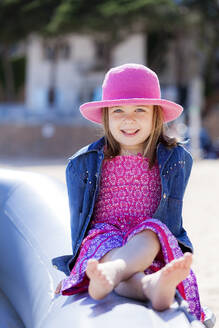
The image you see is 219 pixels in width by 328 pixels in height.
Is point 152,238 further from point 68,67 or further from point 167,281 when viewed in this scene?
point 68,67

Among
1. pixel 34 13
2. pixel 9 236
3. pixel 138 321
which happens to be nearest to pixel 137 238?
pixel 138 321

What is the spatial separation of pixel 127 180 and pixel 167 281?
26.4 inches

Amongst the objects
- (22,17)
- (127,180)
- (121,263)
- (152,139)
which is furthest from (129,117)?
A: (22,17)

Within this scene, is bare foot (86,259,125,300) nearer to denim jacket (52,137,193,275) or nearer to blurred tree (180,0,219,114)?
denim jacket (52,137,193,275)

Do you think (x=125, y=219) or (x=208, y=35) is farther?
(x=208, y=35)

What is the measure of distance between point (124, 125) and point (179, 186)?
34 centimetres

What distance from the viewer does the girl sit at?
2.35 m

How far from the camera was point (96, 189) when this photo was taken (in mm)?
2557

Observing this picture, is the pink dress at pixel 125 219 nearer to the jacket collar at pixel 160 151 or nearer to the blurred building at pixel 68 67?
the jacket collar at pixel 160 151

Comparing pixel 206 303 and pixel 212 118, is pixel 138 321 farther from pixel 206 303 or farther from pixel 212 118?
pixel 212 118

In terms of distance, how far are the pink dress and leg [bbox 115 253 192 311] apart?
0.17 metres

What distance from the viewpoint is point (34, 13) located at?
26.6m

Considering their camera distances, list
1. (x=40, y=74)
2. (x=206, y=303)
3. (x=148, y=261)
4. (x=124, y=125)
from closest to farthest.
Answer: (x=148, y=261) < (x=124, y=125) < (x=206, y=303) < (x=40, y=74)

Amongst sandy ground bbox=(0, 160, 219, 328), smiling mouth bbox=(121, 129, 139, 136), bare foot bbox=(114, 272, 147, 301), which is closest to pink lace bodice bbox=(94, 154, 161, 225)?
smiling mouth bbox=(121, 129, 139, 136)
